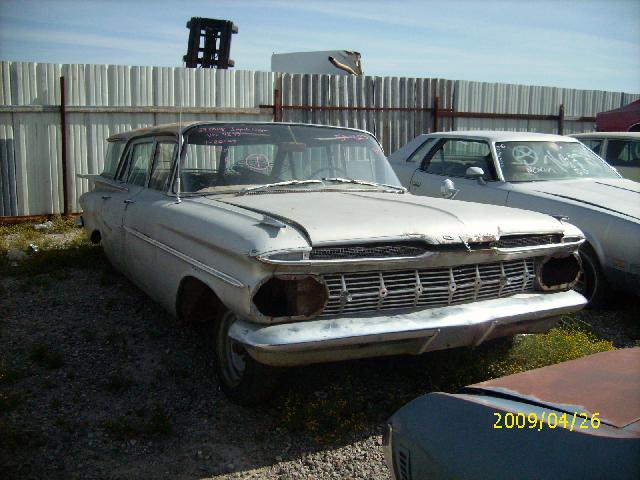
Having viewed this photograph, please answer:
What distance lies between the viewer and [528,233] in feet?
11.8

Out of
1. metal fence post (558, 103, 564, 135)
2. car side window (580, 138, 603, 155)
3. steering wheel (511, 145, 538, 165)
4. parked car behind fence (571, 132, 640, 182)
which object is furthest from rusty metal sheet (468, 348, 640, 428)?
metal fence post (558, 103, 564, 135)

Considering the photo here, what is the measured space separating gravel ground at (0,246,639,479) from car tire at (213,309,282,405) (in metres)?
0.12

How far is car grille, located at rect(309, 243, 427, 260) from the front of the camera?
2996mm

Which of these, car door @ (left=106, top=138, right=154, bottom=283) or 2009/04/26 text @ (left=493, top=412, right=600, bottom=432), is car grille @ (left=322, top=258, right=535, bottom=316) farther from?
car door @ (left=106, top=138, right=154, bottom=283)

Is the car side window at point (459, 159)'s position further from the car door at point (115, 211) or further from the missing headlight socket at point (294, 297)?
the missing headlight socket at point (294, 297)

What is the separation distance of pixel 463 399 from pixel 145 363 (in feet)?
8.68

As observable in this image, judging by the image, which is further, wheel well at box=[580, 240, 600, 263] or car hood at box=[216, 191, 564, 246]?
wheel well at box=[580, 240, 600, 263]

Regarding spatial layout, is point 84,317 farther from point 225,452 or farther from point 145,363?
point 225,452

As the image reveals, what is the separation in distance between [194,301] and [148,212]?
2.96 feet

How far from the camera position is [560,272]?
12.7 ft

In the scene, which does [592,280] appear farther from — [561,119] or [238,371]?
[561,119]

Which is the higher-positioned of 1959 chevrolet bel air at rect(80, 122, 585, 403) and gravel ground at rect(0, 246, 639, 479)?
1959 chevrolet bel air at rect(80, 122, 585, 403)

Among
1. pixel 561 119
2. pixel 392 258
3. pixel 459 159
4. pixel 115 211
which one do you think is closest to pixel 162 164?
pixel 115 211

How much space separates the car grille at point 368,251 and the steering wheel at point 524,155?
11.9ft
